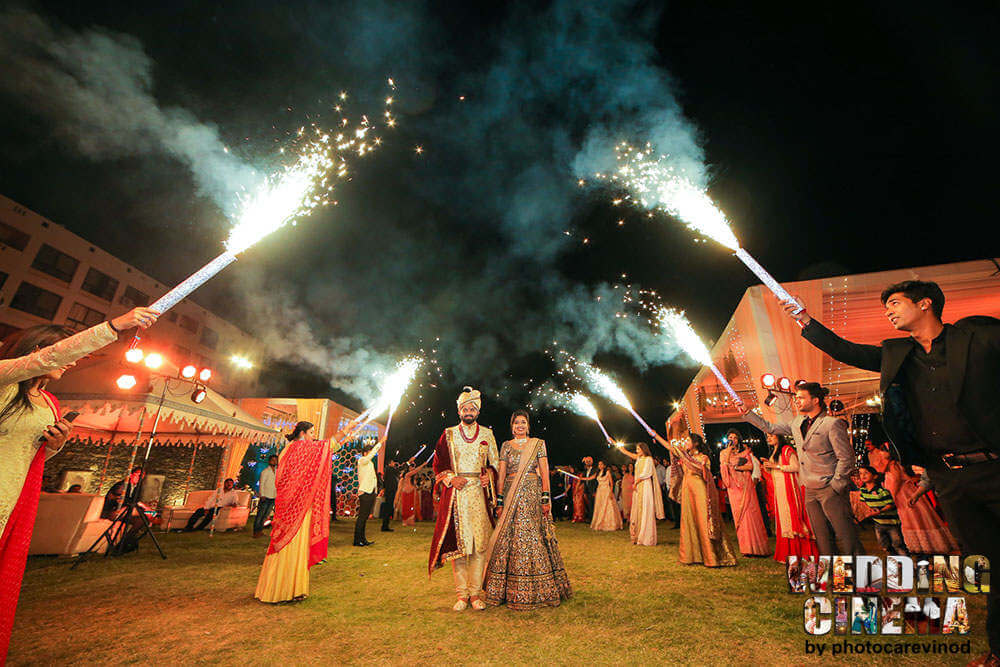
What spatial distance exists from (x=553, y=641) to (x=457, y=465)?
6.53ft

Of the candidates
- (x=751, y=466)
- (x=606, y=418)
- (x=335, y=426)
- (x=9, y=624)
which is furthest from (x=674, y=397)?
(x=9, y=624)

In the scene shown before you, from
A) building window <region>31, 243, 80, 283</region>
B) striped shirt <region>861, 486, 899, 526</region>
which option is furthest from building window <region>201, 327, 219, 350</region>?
striped shirt <region>861, 486, 899, 526</region>

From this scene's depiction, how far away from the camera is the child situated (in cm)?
562

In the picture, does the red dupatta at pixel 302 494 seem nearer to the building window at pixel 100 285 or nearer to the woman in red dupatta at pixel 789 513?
the woman in red dupatta at pixel 789 513

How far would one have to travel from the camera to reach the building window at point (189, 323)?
1511 inches

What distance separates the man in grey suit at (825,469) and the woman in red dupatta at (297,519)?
5.43m

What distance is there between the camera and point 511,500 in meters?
4.53

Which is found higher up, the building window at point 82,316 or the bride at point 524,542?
the building window at point 82,316

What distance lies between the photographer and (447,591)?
196 inches

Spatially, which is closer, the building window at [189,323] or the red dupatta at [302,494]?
the red dupatta at [302,494]

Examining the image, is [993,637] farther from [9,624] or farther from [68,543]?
[68,543]

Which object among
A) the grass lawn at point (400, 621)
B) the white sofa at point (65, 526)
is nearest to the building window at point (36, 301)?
the white sofa at point (65, 526)

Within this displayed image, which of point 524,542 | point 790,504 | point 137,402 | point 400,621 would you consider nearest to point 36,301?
point 137,402

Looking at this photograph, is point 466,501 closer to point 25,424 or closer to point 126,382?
point 25,424
